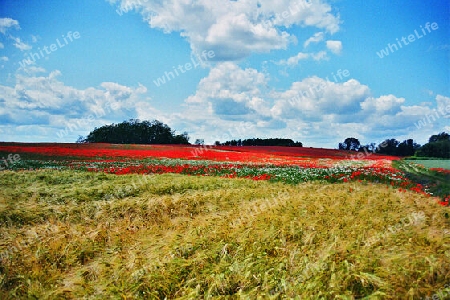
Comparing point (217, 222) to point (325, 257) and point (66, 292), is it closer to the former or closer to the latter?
point (325, 257)

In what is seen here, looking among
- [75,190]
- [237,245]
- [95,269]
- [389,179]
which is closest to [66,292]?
[95,269]

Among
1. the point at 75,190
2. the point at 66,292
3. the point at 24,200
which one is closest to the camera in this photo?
the point at 66,292

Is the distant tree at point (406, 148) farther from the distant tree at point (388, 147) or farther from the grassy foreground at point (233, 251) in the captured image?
the grassy foreground at point (233, 251)

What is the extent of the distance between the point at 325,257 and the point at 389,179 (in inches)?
390

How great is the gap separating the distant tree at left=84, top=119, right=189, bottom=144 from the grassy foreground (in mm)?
53492

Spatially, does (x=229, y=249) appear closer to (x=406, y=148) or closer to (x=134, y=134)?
(x=406, y=148)

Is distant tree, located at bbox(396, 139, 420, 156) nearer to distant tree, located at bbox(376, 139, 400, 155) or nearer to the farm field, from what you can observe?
distant tree, located at bbox(376, 139, 400, 155)

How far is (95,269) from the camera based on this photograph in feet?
12.8

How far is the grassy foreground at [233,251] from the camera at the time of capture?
3242mm

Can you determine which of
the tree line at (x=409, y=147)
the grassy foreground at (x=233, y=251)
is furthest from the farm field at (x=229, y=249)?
the tree line at (x=409, y=147)

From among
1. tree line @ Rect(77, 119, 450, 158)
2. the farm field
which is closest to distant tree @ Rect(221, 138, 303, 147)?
tree line @ Rect(77, 119, 450, 158)

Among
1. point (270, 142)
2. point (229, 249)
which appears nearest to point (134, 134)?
point (270, 142)

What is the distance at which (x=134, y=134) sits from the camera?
58.8 m

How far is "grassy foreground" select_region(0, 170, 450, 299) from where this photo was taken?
10.6ft
